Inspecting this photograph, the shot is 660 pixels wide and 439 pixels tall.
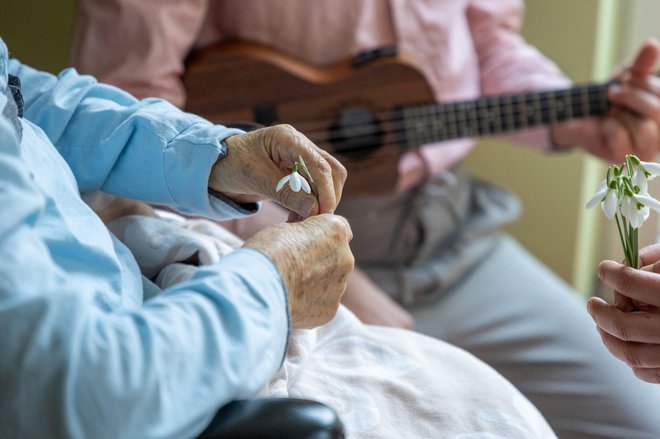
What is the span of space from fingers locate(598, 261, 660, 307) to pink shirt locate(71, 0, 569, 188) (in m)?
0.67

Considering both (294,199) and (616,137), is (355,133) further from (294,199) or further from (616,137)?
(294,199)

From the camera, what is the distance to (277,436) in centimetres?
58

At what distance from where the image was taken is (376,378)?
827 millimetres

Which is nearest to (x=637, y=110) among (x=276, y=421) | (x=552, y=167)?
(x=552, y=167)

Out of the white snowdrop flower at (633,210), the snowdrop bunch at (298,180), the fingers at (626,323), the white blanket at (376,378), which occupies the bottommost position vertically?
the white blanket at (376,378)

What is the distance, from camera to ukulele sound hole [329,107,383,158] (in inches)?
50.8

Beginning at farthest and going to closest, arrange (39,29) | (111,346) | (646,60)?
(646,60) → (39,29) → (111,346)

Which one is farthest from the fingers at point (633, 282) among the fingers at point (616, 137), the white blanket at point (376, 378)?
the fingers at point (616, 137)

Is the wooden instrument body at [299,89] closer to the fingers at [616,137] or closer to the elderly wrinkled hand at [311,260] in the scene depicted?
the fingers at [616,137]

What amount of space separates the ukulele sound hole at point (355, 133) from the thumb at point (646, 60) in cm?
43

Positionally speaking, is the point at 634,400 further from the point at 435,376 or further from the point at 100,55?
the point at 100,55

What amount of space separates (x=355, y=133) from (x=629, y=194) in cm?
68

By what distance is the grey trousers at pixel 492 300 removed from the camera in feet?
4.03

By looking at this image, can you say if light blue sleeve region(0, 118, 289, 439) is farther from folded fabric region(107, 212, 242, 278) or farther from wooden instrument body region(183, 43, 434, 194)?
wooden instrument body region(183, 43, 434, 194)
